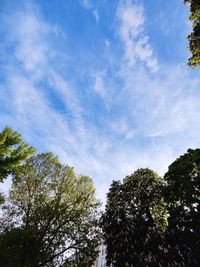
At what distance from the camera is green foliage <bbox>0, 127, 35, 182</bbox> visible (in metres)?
13.9

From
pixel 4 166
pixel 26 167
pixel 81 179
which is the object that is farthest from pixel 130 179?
Result: pixel 4 166

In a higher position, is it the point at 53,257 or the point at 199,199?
the point at 199,199

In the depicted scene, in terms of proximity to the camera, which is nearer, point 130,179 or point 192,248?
point 192,248

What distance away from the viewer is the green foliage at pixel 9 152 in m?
13.9

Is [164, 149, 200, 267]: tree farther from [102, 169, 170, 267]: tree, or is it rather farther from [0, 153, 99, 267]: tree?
[0, 153, 99, 267]: tree

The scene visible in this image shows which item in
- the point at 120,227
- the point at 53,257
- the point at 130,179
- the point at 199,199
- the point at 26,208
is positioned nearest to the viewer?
the point at 53,257

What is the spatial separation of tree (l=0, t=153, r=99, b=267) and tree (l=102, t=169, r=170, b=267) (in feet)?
16.9

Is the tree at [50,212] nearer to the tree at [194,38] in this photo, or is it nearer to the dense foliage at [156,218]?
the dense foliage at [156,218]

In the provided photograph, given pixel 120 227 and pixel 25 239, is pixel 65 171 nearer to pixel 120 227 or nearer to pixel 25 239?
pixel 25 239

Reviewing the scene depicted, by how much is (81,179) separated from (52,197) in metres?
3.70

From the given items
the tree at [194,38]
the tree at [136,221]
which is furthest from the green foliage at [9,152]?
the tree at [136,221]

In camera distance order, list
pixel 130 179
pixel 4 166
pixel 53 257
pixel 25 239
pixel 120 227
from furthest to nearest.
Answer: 1. pixel 130 179
2. pixel 120 227
3. pixel 53 257
4. pixel 25 239
5. pixel 4 166

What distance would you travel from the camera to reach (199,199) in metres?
23.6

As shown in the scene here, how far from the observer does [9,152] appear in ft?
46.4
